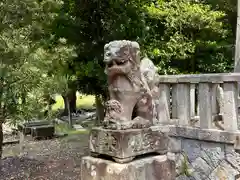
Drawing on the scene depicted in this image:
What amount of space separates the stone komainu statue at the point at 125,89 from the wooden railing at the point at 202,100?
204 cm

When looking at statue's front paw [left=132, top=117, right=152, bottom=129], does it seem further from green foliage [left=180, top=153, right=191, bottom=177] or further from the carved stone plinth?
green foliage [left=180, top=153, right=191, bottom=177]

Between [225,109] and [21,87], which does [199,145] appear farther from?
[21,87]

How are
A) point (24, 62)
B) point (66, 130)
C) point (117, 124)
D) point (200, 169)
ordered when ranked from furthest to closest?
point (66, 130) → point (24, 62) → point (200, 169) → point (117, 124)

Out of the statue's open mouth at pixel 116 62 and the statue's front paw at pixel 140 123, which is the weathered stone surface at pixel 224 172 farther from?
A: the statue's open mouth at pixel 116 62

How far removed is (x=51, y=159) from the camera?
9438 millimetres

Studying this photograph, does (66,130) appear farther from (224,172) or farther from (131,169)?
(131,169)

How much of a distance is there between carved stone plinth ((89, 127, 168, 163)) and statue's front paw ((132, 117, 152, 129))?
0.06 m

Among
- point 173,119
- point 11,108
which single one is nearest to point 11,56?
point 11,108

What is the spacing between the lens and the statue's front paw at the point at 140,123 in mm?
3709

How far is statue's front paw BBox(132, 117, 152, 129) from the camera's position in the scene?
371 centimetres

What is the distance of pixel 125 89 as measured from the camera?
375cm

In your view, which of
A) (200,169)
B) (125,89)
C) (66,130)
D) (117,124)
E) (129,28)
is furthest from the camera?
(66,130)

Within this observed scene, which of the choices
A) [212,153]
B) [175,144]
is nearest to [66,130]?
[175,144]

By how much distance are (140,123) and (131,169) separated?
0.52 m
